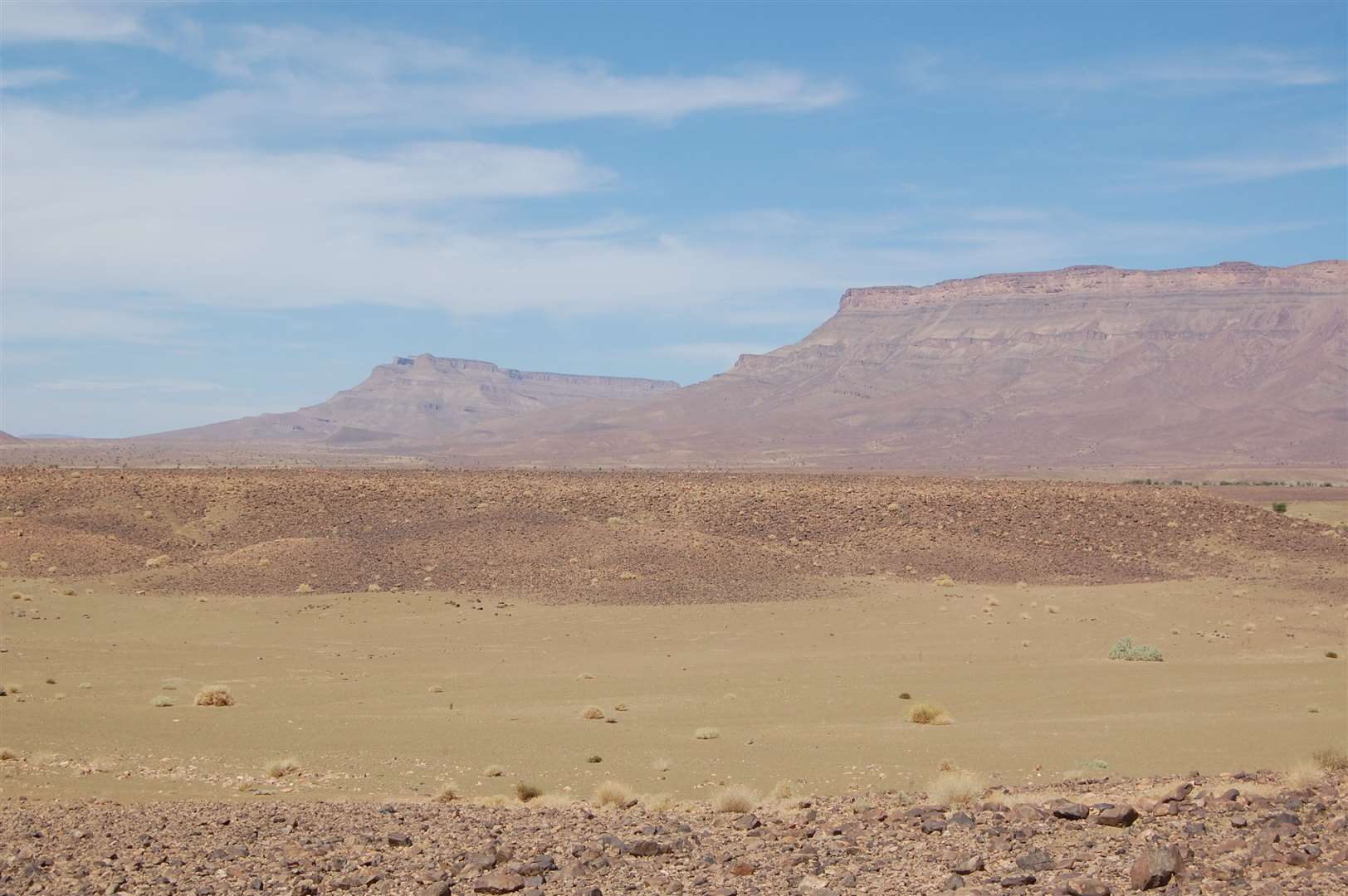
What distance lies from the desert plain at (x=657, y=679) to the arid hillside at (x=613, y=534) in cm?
23

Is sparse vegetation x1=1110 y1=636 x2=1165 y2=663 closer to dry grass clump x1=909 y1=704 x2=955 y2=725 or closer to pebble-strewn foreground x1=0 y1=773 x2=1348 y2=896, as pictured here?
dry grass clump x1=909 y1=704 x2=955 y2=725

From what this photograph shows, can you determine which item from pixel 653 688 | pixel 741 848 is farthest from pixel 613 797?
pixel 653 688

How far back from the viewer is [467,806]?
14.4 meters

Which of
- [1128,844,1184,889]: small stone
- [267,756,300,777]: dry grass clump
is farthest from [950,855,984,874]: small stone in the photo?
[267,756,300,777]: dry grass clump

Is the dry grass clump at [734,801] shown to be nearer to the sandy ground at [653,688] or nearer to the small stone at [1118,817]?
the sandy ground at [653,688]

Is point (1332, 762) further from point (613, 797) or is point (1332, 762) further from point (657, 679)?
point (657, 679)

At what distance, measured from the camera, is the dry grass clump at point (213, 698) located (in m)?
22.3

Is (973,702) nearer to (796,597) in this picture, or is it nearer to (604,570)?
(796,597)

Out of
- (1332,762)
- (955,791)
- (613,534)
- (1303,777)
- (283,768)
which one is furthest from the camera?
(613,534)

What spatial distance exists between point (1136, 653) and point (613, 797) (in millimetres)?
18911

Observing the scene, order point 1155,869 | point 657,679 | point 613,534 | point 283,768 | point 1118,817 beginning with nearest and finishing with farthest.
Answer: point 1155,869 < point 1118,817 < point 283,768 < point 657,679 < point 613,534

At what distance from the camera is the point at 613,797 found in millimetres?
14477

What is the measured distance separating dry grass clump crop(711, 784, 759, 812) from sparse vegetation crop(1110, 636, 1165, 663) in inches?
715

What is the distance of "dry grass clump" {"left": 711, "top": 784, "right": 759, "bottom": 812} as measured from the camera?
1358 cm
